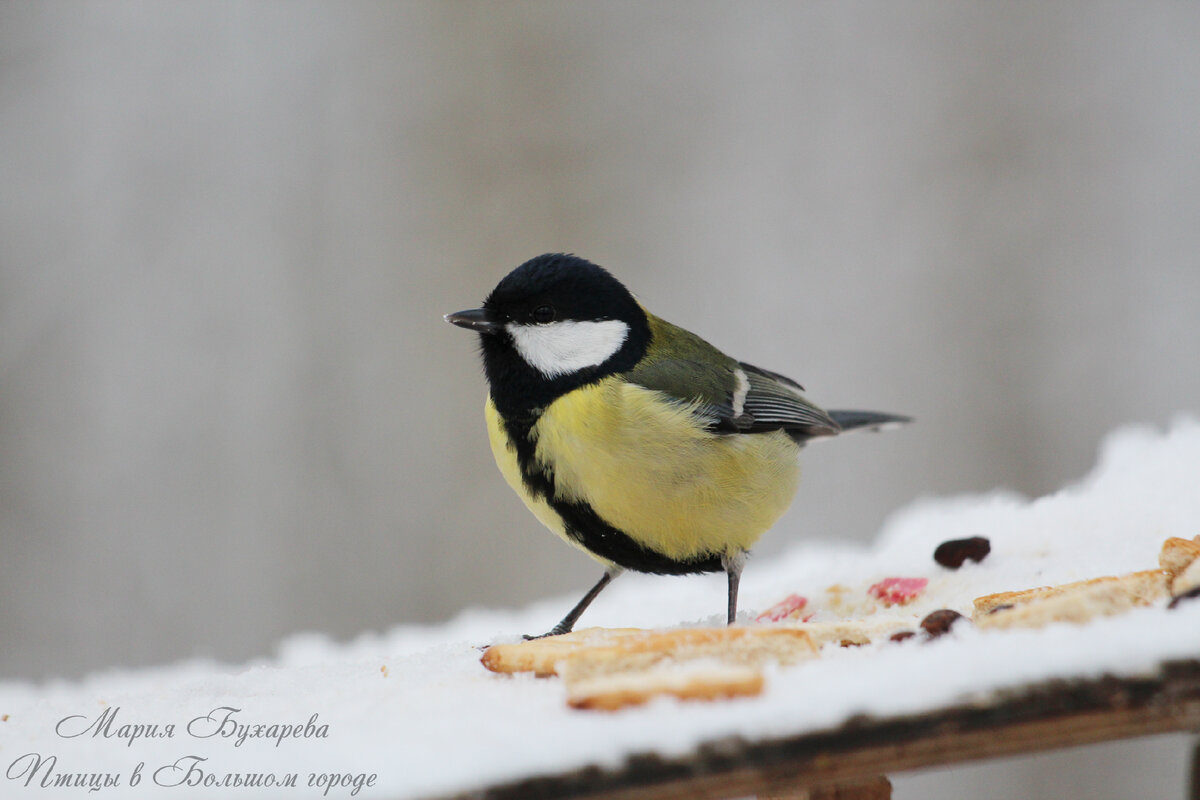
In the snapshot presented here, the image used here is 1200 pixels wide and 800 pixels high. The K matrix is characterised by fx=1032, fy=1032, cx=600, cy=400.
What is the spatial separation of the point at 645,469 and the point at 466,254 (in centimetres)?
272

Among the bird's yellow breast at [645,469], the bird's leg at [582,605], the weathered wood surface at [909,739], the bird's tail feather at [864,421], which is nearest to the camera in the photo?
the weathered wood surface at [909,739]

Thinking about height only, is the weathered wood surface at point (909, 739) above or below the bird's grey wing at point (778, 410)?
below

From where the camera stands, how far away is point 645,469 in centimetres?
158

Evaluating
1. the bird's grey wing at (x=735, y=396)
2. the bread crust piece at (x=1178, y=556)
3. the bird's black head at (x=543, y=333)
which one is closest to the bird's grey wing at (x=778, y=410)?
the bird's grey wing at (x=735, y=396)

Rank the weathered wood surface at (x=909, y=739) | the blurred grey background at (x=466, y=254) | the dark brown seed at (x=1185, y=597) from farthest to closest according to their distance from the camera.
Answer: the blurred grey background at (x=466, y=254) < the dark brown seed at (x=1185, y=597) < the weathered wood surface at (x=909, y=739)

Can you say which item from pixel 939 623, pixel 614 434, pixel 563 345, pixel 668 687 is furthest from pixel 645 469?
pixel 668 687

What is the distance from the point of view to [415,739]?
2.85 ft

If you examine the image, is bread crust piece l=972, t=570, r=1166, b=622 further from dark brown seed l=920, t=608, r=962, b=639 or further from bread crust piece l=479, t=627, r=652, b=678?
bread crust piece l=479, t=627, r=652, b=678

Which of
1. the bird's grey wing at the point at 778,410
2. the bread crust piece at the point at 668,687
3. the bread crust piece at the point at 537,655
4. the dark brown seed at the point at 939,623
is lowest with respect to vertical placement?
the bread crust piece at the point at 668,687

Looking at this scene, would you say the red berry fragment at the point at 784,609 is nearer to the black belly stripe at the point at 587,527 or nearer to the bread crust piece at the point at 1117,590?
the black belly stripe at the point at 587,527

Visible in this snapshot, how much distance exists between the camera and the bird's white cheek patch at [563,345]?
66.0 inches

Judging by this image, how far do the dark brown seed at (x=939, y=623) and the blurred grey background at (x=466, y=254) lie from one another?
288 centimetres

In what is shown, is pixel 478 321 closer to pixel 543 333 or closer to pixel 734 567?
pixel 543 333

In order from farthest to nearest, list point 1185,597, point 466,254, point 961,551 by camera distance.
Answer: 1. point 466,254
2. point 961,551
3. point 1185,597
